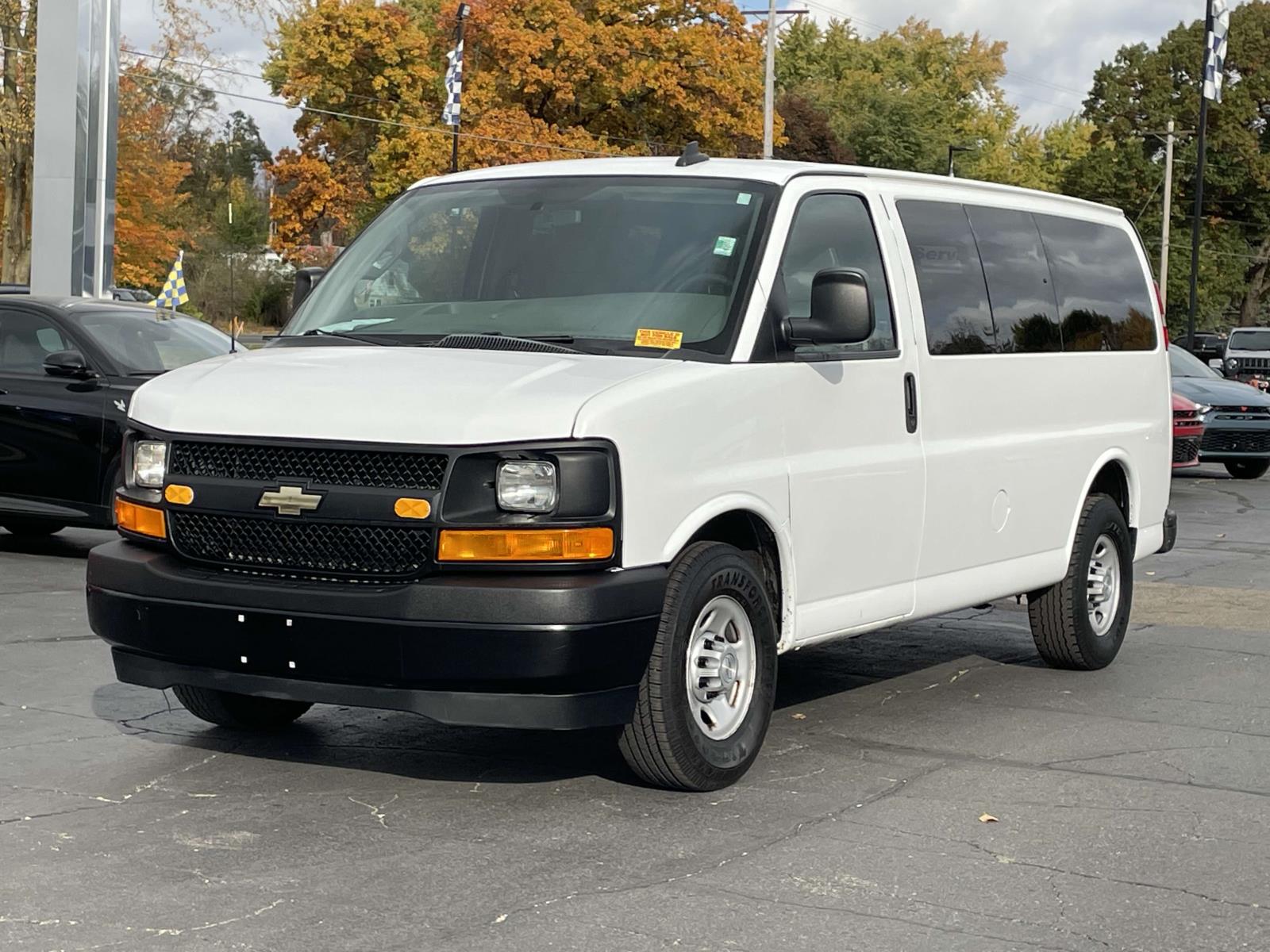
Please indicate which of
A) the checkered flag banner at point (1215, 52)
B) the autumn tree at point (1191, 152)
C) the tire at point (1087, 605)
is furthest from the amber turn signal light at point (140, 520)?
the autumn tree at point (1191, 152)

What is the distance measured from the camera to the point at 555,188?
7059 mm

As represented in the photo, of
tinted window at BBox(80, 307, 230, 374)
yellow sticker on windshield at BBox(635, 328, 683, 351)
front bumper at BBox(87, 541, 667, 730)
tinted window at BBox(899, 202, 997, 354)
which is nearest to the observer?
front bumper at BBox(87, 541, 667, 730)

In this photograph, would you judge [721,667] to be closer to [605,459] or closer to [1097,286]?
[605,459]

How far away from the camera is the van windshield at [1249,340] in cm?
3656

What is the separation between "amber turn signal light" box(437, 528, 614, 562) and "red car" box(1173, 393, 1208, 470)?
15.8 metres

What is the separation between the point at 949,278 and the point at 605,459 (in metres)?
2.59

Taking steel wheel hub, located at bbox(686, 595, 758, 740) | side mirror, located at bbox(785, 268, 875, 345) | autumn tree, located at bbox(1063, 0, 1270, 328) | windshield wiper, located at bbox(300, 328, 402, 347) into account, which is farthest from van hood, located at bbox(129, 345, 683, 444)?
autumn tree, located at bbox(1063, 0, 1270, 328)

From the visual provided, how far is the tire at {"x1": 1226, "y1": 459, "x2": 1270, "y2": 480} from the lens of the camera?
23980 millimetres

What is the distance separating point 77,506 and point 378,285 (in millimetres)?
5990

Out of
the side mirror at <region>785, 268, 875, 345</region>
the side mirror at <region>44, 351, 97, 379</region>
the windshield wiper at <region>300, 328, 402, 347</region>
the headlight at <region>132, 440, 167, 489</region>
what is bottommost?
the headlight at <region>132, 440, 167, 489</region>

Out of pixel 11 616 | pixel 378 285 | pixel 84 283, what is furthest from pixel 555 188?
pixel 84 283

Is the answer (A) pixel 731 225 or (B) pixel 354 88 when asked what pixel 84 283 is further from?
(B) pixel 354 88

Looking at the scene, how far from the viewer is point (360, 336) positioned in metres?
6.73

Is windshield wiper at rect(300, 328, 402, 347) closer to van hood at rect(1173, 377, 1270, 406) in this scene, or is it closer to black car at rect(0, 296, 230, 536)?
black car at rect(0, 296, 230, 536)
